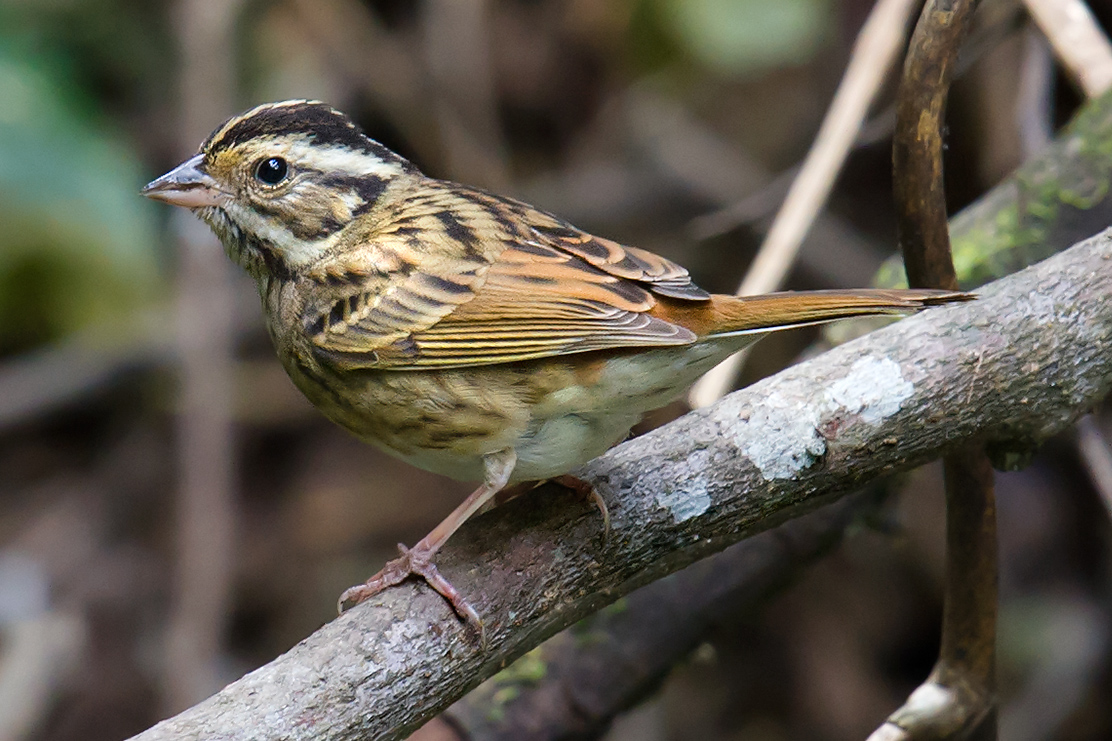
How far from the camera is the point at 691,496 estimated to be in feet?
7.85

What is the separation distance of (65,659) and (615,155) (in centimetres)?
368

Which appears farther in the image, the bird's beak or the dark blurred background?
the dark blurred background

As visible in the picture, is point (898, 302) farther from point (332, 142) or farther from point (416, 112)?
point (416, 112)

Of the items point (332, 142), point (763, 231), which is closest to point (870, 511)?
point (332, 142)

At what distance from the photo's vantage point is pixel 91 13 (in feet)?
17.1

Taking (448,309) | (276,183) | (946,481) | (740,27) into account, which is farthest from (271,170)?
(740,27)

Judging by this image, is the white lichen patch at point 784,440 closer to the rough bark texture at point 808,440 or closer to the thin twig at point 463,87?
the rough bark texture at point 808,440

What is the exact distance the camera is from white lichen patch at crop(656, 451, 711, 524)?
2387 mm

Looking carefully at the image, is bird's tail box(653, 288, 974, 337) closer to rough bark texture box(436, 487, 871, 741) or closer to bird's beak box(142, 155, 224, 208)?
rough bark texture box(436, 487, 871, 741)

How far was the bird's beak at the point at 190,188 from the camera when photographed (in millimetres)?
2934

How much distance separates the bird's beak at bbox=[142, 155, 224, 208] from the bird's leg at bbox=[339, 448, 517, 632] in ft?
3.21

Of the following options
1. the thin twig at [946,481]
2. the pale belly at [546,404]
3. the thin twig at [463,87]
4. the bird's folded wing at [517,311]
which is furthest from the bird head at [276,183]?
the thin twig at [463,87]

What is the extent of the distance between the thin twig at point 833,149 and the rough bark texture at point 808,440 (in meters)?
0.86

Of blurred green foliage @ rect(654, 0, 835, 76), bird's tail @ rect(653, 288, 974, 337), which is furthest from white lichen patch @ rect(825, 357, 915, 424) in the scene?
blurred green foliage @ rect(654, 0, 835, 76)
